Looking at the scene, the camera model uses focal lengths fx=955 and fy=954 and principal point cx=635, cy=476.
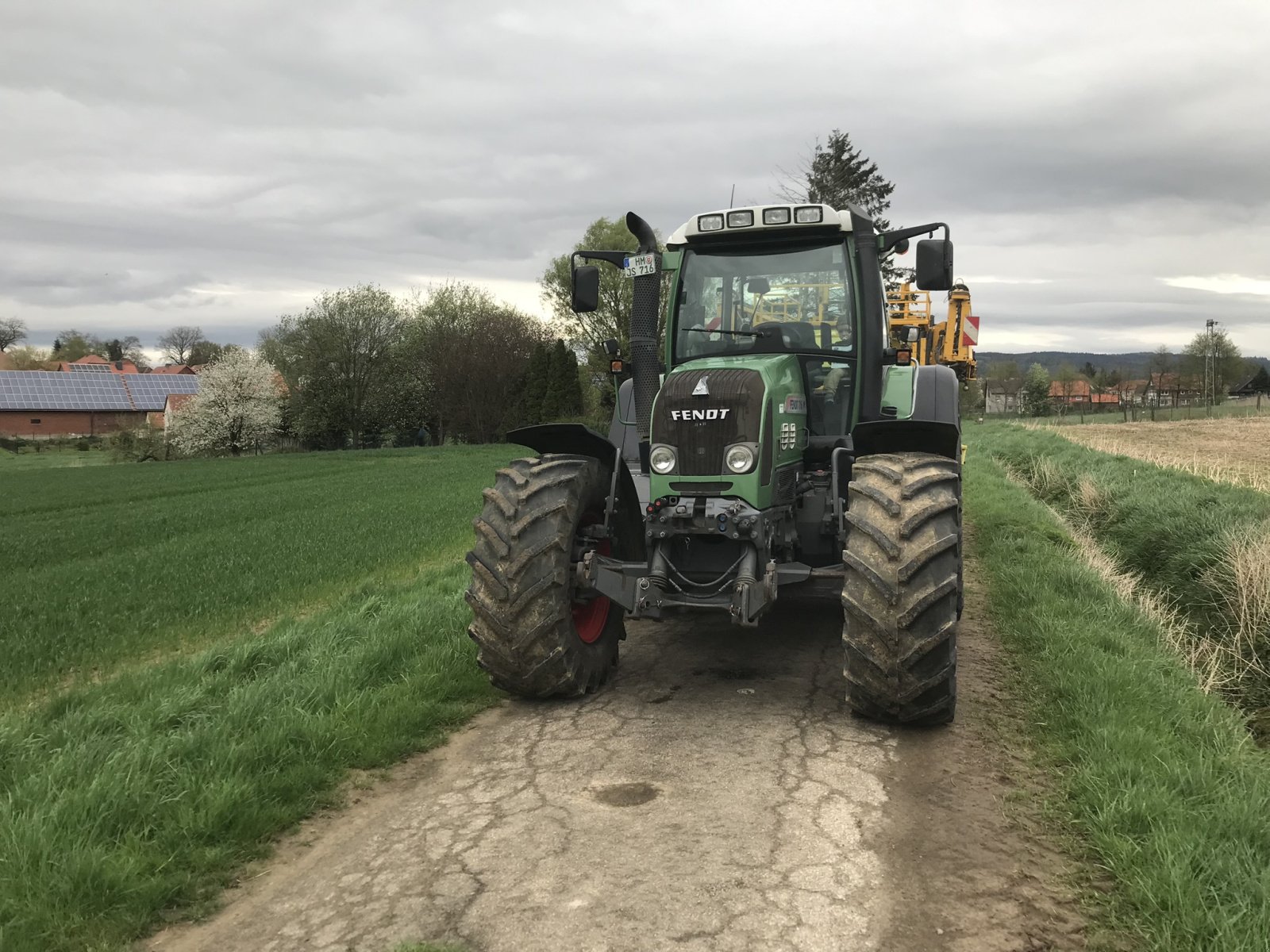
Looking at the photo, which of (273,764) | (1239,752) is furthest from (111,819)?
(1239,752)

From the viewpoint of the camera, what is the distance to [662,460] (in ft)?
18.0

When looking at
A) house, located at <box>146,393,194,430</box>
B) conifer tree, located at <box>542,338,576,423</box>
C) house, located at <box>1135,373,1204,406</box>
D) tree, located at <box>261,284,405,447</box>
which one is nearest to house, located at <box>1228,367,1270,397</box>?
house, located at <box>1135,373,1204,406</box>

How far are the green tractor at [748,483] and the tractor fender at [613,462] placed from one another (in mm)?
18

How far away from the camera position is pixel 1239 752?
4414mm

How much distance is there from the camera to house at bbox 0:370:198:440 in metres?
72.9

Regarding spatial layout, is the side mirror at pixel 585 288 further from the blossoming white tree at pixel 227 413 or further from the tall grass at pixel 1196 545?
the blossoming white tree at pixel 227 413

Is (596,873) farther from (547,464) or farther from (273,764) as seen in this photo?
(547,464)

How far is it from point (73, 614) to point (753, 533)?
6891 millimetres

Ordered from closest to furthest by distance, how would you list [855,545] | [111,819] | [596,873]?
[596,873]
[111,819]
[855,545]

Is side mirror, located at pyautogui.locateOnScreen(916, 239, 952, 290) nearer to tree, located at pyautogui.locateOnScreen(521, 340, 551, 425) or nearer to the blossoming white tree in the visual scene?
tree, located at pyautogui.locateOnScreen(521, 340, 551, 425)

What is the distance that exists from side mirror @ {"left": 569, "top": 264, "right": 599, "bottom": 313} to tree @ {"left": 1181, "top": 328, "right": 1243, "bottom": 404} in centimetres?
6842

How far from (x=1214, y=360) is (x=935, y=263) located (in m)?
70.1

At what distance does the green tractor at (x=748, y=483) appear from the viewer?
472 cm

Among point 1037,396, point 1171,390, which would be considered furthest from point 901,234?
point 1037,396
